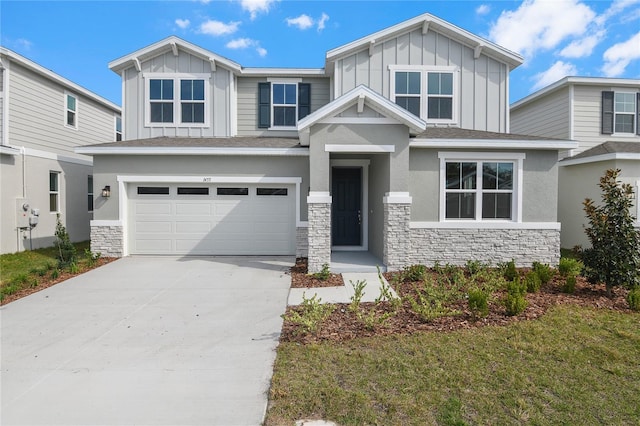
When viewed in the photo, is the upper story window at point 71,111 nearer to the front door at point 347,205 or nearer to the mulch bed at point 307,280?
the front door at point 347,205

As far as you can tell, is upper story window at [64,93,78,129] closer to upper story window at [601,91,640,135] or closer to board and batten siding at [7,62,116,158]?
board and batten siding at [7,62,116,158]

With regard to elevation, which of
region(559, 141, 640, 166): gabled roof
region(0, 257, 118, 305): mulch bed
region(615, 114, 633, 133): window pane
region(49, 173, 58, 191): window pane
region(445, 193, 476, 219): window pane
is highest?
region(615, 114, 633, 133): window pane

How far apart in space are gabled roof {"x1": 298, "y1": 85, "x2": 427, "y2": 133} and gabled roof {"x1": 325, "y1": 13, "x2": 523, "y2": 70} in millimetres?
4050

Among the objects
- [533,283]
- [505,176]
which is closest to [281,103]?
[505,176]

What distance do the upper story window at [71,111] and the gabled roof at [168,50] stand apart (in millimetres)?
3188

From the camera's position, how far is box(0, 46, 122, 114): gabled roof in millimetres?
10680

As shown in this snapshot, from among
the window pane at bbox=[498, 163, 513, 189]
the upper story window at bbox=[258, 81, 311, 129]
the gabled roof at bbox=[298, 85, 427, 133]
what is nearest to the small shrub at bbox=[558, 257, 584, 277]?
the window pane at bbox=[498, 163, 513, 189]

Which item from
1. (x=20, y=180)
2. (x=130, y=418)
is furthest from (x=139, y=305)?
(x=20, y=180)

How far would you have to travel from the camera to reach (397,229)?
26.6ft

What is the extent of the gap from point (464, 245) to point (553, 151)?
3443 mm

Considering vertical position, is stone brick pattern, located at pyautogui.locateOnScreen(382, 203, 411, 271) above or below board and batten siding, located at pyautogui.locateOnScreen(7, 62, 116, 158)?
below

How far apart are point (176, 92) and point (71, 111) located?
204 inches

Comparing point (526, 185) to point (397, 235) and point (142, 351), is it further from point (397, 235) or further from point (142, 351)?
point (142, 351)

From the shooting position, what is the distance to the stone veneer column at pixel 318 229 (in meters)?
7.98
